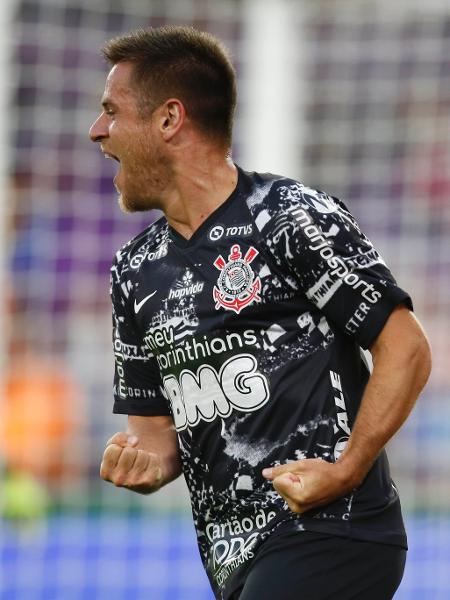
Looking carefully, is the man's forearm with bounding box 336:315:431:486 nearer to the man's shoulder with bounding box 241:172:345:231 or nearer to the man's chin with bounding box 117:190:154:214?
the man's shoulder with bounding box 241:172:345:231

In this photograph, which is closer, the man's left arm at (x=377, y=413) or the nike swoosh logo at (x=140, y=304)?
the man's left arm at (x=377, y=413)

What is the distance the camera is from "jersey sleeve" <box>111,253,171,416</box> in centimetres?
325

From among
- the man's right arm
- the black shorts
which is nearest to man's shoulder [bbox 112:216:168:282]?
the man's right arm

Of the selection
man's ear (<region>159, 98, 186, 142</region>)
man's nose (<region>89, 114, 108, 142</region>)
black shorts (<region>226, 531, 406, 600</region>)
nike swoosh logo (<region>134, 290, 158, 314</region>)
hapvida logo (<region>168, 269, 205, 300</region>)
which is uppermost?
man's ear (<region>159, 98, 186, 142</region>)

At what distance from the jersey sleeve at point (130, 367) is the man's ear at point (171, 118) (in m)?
0.39

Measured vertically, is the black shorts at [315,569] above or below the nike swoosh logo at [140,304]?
below

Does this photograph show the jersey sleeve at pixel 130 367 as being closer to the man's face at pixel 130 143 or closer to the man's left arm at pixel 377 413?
the man's face at pixel 130 143

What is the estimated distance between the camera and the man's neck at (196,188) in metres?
3.13

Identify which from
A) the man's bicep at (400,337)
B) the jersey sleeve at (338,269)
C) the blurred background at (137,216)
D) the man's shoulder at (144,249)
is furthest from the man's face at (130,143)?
the blurred background at (137,216)

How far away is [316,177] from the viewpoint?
7934 millimetres

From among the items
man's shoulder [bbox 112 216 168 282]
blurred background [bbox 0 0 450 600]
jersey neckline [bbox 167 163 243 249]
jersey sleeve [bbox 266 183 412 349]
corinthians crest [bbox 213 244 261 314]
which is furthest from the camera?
blurred background [bbox 0 0 450 600]

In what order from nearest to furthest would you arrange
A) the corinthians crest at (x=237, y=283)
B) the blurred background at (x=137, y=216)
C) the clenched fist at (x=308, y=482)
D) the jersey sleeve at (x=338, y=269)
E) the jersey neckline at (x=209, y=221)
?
the clenched fist at (x=308, y=482)
the jersey sleeve at (x=338, y=269)
the corinthians crest at (x=237, y=283)
the jersey neckline at (x=209, y=221)
the blurred background at (x=137, y=216)

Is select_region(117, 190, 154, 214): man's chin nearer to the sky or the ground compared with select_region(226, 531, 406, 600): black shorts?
nearer to the sky

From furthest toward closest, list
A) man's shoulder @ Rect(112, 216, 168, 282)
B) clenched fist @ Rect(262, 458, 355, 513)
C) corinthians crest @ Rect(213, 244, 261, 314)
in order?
man's shoulder @ Rect(112, 216, 168, 282) < corinthians crest @ Rect(213, 244, 261, 314) < clenched fist @ Rect(262, 458, 355, 513)
